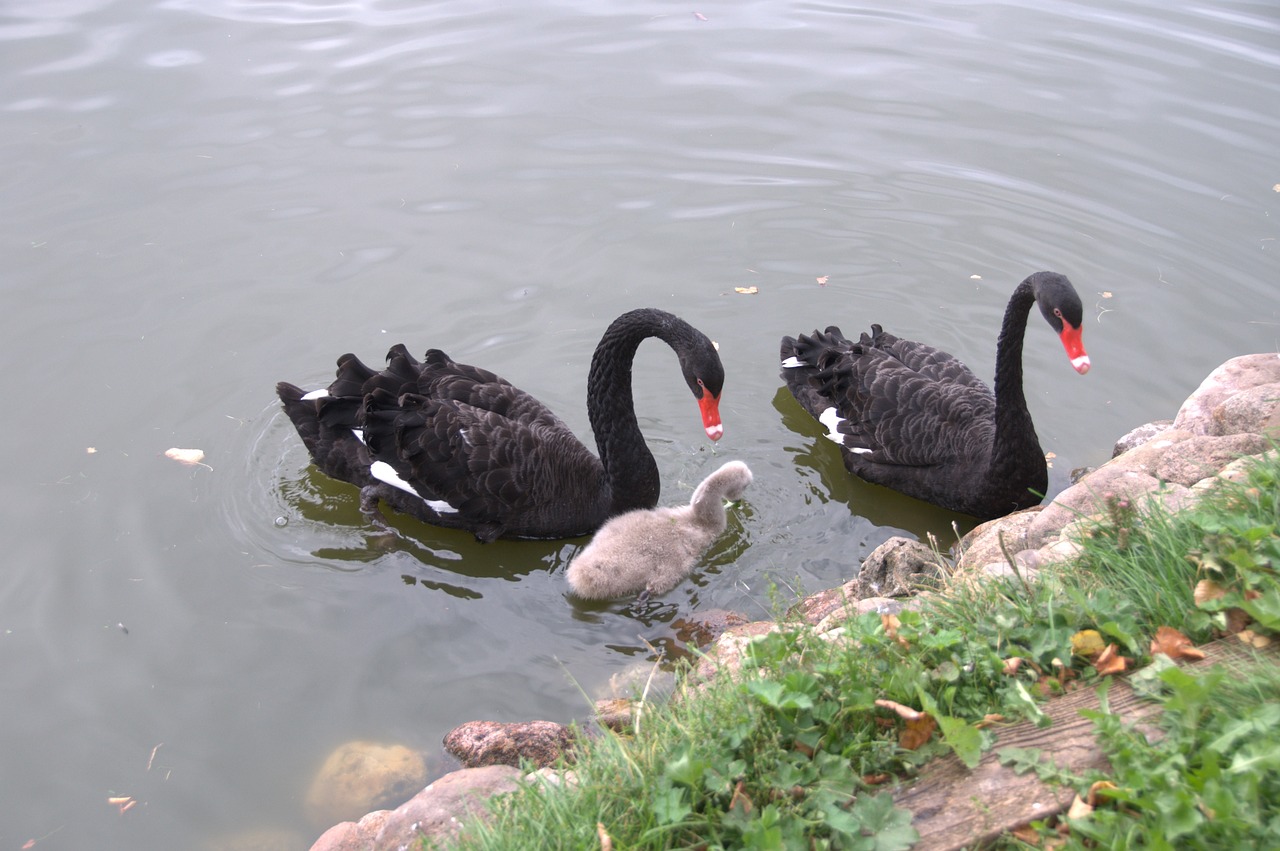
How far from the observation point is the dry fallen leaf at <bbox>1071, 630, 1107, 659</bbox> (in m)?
2.56

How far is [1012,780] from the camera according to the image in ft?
7.56

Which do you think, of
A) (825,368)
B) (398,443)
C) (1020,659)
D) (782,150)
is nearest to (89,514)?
(398,443)

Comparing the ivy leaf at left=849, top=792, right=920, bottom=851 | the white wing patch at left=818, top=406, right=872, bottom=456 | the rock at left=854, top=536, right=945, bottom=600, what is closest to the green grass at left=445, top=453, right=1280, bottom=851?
the ivy leaf at left=849, top=792, right=920, bottom=851

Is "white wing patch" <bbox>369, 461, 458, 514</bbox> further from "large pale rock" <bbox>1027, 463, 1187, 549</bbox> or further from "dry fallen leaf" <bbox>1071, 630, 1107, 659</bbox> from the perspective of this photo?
"dry fallen leaf" <bbox>1071, 630, 1107, 659</bbox>

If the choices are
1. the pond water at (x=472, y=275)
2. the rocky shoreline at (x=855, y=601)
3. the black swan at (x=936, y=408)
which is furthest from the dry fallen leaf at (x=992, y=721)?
the black swan at (x=936, y=408)

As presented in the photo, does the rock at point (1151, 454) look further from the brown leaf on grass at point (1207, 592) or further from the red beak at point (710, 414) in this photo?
the red beak at point (710, 414)

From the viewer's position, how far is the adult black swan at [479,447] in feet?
16.0

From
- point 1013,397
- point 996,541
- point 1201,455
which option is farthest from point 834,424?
point 1201,455

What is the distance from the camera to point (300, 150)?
26.3 feet

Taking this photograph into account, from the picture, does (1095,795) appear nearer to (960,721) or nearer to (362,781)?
(960,721)

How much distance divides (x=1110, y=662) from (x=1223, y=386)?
9.44ft

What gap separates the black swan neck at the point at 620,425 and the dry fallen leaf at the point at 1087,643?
8.75ft

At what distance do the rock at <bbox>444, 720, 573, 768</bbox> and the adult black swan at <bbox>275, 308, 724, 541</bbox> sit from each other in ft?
4.65

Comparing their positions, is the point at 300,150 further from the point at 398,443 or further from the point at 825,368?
the point at 825,368
